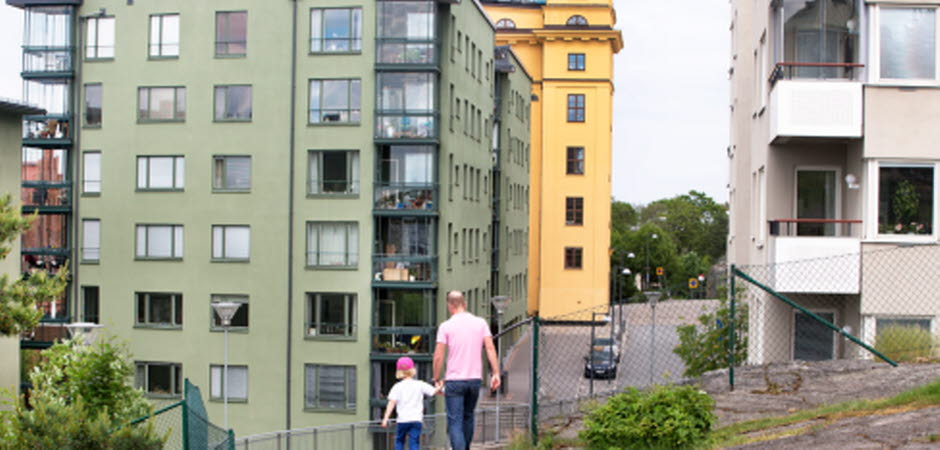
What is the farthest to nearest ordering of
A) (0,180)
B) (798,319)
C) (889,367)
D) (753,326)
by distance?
(0,180), (753,326), (798,319), (889,367)

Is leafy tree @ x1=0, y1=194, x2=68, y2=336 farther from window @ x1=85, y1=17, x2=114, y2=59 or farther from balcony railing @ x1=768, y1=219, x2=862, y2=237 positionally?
window @ x1=85, y1=17, x2=114, y2=59

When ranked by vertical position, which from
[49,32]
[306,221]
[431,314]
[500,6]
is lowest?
[431,314]

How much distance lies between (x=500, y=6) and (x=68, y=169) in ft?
154

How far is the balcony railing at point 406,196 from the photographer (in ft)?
144

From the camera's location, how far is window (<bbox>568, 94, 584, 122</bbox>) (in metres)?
84.4

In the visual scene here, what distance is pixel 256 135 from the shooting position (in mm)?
44781

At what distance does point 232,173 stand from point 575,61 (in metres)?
44.9

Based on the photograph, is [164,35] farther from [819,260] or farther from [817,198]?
[819,260]

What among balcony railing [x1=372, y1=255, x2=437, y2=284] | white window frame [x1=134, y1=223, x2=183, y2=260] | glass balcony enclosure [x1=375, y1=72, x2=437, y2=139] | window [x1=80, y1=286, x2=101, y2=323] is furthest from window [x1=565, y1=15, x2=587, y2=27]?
window [x1=80, y1=286, x2=101, y2=323]

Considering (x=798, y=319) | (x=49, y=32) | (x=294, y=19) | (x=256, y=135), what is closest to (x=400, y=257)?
(x=256, y=135)

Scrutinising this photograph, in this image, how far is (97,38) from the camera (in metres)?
46.4

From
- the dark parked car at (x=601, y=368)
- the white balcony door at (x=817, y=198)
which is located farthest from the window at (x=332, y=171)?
the white balcony door at (x=817, y=198)

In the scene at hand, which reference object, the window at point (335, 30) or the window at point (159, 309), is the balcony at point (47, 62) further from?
the window at point (335, 30)

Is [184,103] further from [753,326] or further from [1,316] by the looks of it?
[753,326]
